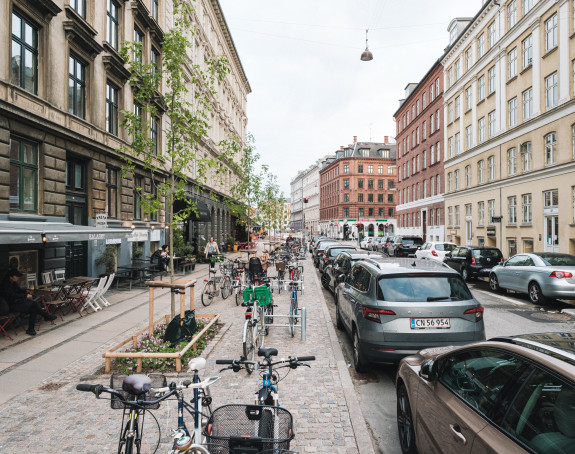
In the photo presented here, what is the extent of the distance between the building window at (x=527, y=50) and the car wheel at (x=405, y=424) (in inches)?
1047

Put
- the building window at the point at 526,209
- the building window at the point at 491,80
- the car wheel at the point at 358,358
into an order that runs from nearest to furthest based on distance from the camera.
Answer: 1. the car wheel at the point at 358,358
2. the building window at the point at 526,209
3. the building window at the point at 491,80

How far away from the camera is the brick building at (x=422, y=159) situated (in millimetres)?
40656

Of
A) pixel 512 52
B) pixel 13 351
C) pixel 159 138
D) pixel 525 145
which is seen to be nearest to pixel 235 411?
pixel 13 351

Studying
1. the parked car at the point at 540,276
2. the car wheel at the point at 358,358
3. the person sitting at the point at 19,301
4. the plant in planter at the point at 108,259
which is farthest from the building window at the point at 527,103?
the person sitting at the point at 19,301

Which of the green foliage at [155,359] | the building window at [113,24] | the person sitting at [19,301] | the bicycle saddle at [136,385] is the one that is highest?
the building window at [113,24]

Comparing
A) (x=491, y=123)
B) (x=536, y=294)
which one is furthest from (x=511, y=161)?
(x=536, y=294)

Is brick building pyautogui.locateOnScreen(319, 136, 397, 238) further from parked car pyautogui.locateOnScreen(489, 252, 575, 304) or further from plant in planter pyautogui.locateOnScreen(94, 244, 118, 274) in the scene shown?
plant in planter pyautogui.locateOnScreen(94, 244, 118, 274)

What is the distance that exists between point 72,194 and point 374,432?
44.5ft

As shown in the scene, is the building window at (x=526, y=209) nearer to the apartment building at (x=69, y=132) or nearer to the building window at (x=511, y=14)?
the building window at (x=511, y=14)

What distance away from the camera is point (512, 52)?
86.4ft

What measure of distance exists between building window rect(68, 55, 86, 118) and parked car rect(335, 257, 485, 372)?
12.8 meters

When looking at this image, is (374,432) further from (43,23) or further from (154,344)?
(43,23)

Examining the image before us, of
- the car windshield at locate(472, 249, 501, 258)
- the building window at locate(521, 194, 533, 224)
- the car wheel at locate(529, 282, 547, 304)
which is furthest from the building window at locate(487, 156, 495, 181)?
the car wheel at locate(529, 282, 547, 304)

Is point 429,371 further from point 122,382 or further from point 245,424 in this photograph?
point 122,382
